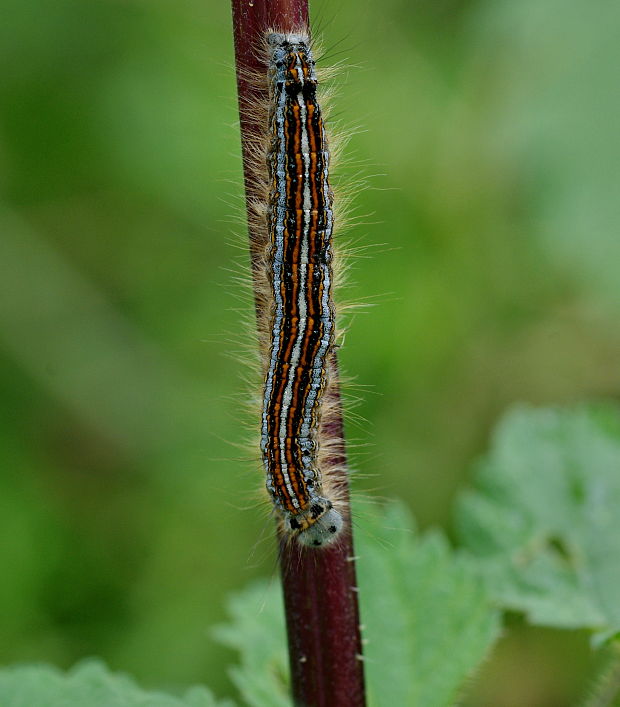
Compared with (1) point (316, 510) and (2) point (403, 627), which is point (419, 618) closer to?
(2) point (403, 627)

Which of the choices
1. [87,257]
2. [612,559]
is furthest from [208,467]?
[612,559]

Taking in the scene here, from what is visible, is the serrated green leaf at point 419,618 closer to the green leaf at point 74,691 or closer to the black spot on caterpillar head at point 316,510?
the black spot on caterpillar head at point 316,510

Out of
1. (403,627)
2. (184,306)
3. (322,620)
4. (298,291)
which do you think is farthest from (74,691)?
(184,306)

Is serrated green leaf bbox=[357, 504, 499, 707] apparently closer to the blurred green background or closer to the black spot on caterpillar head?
the black spot on caterpillar head

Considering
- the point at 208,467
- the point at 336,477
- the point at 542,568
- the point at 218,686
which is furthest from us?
the point at 208,467

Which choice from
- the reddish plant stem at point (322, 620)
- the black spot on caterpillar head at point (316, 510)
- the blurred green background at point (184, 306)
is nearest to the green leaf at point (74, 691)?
the reddish plant stem at point (322, 620)

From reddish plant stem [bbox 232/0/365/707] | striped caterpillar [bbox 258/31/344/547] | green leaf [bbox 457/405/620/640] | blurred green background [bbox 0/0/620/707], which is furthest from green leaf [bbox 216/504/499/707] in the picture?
blurred green background [bbox 0/0/620/707]

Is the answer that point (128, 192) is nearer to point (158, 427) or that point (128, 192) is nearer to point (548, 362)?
point (158, 427)
